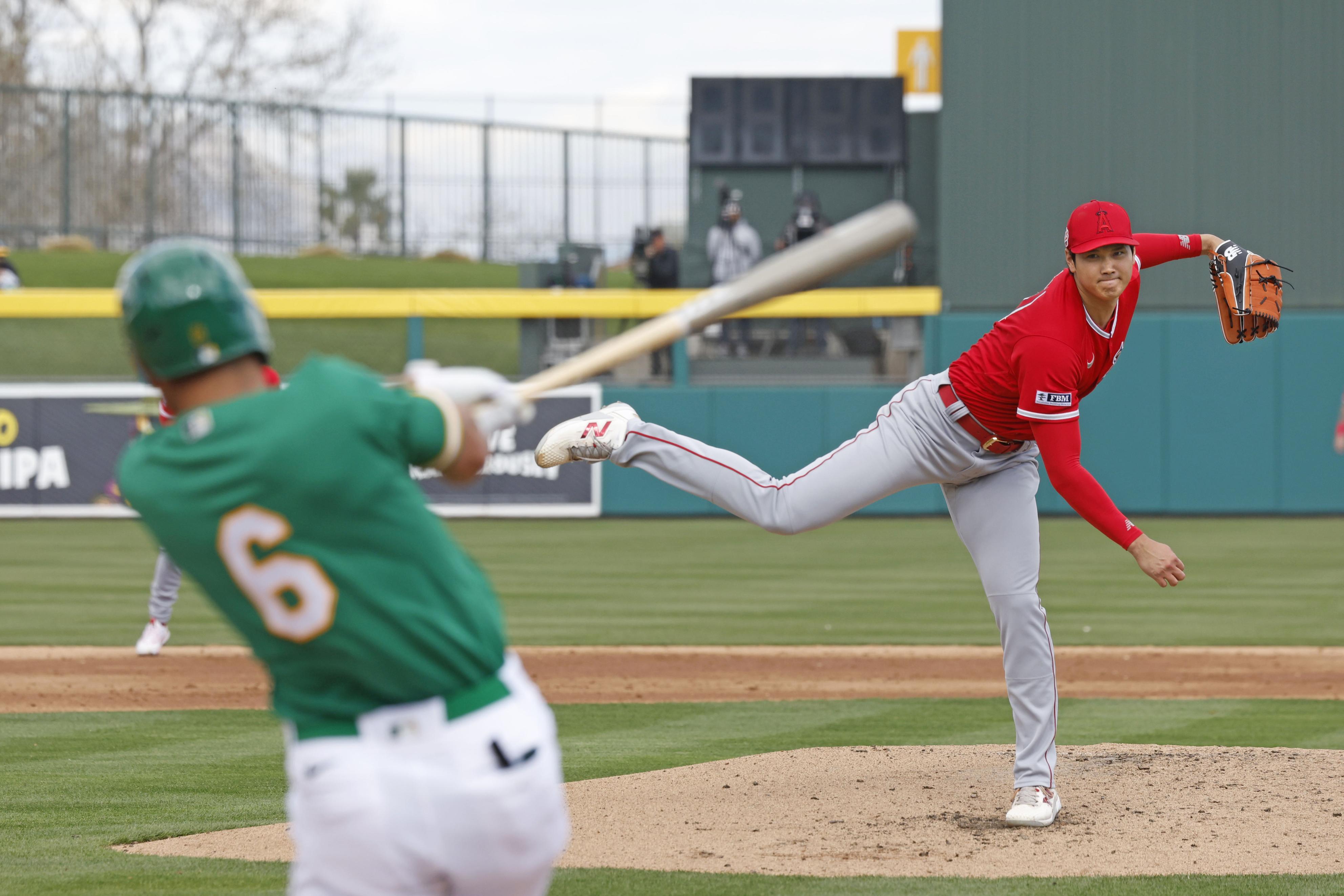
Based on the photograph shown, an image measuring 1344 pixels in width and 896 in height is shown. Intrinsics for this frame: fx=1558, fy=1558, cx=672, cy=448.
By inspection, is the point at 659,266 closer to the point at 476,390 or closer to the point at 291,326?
the point at 291,326

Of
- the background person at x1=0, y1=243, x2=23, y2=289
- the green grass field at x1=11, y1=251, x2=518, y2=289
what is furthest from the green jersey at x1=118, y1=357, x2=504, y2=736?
the green grass field at x1=11, y1=251, x2=518, y2=289

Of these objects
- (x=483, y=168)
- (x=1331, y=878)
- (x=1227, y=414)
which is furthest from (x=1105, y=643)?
(x=483, y=168)

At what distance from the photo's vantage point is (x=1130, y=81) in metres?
21.2

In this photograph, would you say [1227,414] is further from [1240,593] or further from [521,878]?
[521,878]

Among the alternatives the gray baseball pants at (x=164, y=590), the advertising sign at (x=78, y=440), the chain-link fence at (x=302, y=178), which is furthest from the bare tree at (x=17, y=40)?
the gray baseball pants at (x=164, y=590)

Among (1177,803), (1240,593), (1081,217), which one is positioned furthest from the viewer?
(1240,593)

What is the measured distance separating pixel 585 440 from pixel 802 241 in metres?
16.7

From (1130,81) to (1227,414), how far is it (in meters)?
4.70

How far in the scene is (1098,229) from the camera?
4809 mm

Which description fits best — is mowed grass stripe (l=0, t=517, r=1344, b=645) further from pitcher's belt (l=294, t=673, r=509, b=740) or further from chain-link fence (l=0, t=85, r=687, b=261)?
chain-link fence (l=0, t=85, r=687, b=261)

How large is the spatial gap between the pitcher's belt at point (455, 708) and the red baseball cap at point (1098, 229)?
9.70 ft

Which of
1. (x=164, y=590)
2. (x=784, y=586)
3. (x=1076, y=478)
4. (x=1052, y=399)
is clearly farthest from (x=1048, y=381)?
(x=784, y=586)

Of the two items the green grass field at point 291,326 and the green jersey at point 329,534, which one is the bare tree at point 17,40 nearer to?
the green grass field at point 291,326

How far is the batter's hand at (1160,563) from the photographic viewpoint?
4.58 metres
